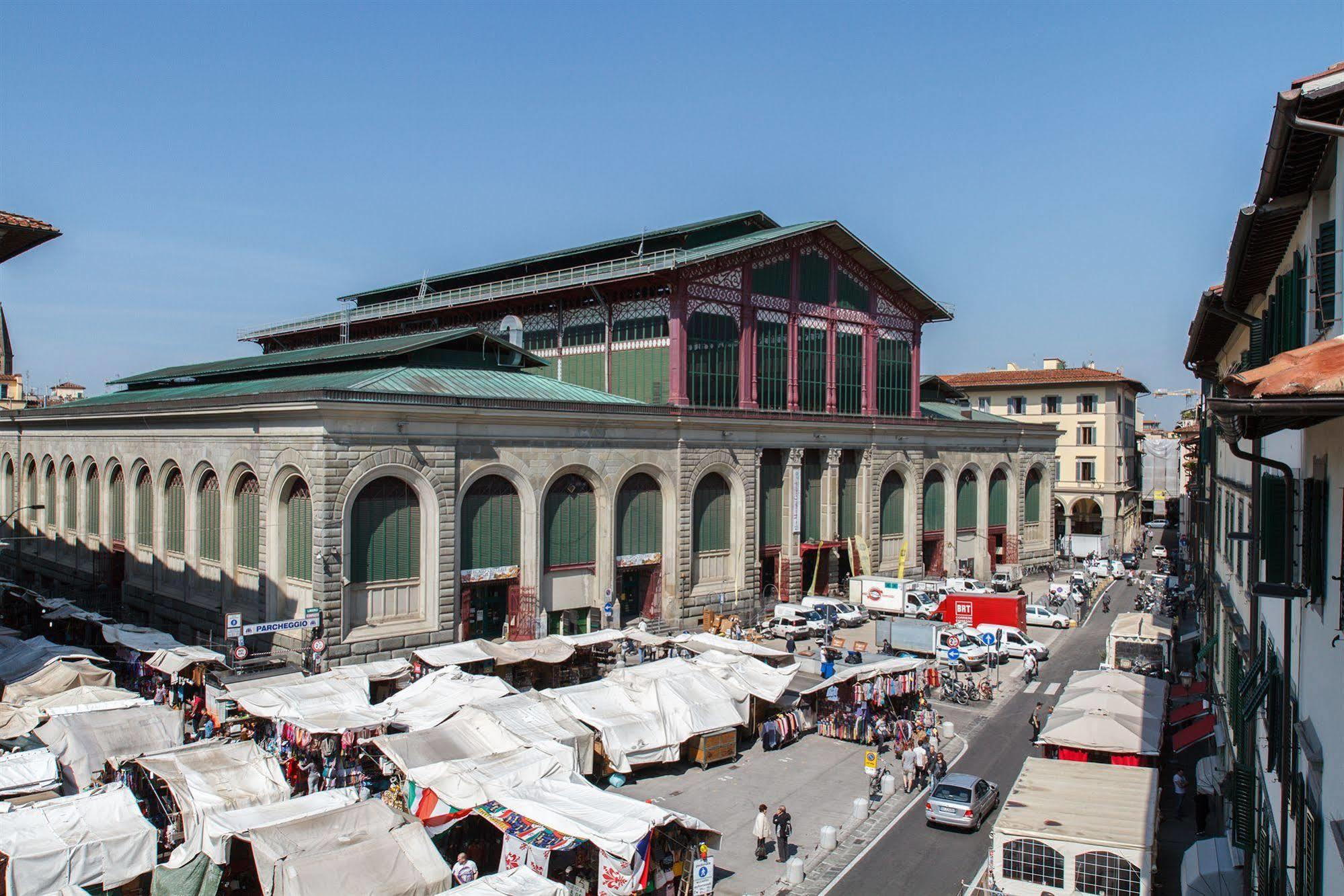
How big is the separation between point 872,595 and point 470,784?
35.3 metres

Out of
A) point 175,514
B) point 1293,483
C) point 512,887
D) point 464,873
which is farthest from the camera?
point 175,514

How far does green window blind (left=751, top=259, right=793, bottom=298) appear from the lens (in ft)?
169

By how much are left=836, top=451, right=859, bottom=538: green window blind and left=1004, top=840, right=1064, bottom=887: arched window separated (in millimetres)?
38442

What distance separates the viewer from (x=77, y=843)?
17.4 metres

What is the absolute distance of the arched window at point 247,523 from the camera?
3816 cm

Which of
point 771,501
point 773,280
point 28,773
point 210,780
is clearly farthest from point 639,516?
point 28,773

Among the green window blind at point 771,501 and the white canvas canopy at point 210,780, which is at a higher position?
the green window blind at point 771,501

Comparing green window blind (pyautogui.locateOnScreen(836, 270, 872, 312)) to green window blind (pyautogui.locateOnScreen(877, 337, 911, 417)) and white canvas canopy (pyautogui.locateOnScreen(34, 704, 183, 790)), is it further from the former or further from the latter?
white canvas canopy (pyautogui.locateOnScreen(34, 704, 183, 790))

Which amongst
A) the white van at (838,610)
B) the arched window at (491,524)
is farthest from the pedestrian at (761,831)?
the white van at (838,610)

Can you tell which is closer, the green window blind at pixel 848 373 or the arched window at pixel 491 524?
the arched window at pixel 491 524

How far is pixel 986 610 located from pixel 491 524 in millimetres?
23077

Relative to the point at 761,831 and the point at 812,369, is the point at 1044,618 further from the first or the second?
the point at 761,831

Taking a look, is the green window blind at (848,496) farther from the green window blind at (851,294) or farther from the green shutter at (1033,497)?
the green shutter at (1033,497)

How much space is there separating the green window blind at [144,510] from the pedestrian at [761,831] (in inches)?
1404
